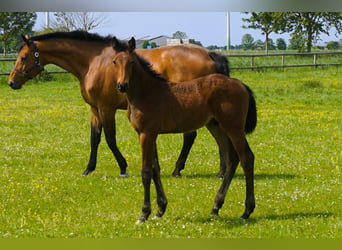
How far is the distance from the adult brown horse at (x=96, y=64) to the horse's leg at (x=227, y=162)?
2.16 meters

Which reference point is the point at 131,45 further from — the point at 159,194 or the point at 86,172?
the point at 86,172

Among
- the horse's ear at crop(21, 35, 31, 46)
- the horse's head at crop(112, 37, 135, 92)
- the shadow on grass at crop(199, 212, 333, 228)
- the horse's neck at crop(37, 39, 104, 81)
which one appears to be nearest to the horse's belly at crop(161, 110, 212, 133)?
the horse's head at crop(112, 37, 135, 92)

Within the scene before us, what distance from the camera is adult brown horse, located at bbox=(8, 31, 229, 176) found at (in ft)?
26.2

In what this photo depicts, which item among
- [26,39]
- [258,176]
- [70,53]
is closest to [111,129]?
[70,53]

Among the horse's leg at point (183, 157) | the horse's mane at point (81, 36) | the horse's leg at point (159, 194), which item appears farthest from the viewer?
the horse's leg at point (183, 157)

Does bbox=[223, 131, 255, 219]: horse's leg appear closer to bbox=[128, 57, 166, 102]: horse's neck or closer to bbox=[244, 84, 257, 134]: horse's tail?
bbox=[244, 84, 257, 134]: horse's tail

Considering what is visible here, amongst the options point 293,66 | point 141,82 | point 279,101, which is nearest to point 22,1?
point 141,82

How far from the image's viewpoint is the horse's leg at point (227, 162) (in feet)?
18.5

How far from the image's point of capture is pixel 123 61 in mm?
4840

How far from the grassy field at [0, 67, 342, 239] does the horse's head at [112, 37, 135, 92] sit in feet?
5.13

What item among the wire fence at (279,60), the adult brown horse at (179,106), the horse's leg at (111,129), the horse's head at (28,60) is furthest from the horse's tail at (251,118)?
the wire fence at (279,60)

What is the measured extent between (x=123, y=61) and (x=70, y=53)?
3562 millimetres

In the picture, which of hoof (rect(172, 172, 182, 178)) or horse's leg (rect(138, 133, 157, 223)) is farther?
hoof (rect(172, 172, 182, 178))

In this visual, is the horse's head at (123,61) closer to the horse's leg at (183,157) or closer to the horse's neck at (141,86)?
the horse's neck at (141,86)
